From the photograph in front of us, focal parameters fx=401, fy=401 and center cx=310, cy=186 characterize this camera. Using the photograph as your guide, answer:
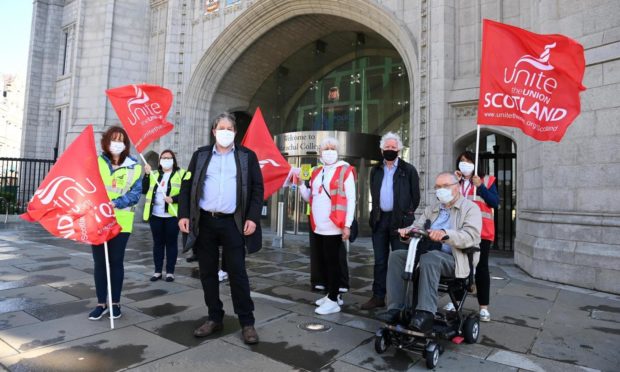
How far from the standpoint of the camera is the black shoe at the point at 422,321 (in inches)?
119

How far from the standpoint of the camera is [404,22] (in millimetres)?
10883

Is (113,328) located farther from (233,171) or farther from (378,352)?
(378,352)

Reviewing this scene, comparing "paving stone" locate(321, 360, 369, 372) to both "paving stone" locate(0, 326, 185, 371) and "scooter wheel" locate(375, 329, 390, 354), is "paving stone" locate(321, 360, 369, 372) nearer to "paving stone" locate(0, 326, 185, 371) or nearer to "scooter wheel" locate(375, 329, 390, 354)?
"scooter wheel" locate(375, 329, 390, 354)

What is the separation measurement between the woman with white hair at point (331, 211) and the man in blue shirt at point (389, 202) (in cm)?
37

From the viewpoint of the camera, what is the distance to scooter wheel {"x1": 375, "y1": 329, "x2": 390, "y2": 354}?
322 cm

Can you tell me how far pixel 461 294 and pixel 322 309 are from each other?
1.47 meters

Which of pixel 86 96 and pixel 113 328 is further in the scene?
pixel 86 96

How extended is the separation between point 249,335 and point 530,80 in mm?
4101

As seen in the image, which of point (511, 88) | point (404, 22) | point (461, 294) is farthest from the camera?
point (404, 22)

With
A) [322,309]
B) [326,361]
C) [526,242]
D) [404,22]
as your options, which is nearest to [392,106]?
[404,22]

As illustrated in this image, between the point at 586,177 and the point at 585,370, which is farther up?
the point at 586,177

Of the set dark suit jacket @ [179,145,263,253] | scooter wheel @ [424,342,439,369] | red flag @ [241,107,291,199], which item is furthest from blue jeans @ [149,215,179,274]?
scooter wheel @ [424,342,439,369]

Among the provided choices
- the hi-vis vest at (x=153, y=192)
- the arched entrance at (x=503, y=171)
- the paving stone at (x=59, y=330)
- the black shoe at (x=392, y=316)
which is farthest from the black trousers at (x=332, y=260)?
the arched entrance at (x=503, y=171)

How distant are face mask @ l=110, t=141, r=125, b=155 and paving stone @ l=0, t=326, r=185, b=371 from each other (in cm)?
181
